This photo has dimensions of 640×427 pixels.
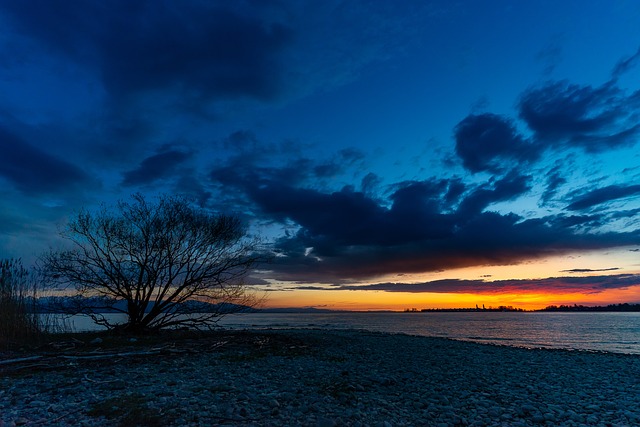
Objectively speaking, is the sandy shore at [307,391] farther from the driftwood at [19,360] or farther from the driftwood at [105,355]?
the driftwood at [19,360]

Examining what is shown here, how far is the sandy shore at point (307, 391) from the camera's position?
831cm

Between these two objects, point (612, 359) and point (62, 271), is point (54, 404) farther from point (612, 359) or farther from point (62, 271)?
point (612, 359)

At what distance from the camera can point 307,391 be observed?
10.6 metres

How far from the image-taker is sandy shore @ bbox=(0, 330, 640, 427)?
831cm

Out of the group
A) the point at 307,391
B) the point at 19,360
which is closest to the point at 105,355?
the point at 19,360

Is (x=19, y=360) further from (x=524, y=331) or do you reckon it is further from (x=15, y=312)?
(x=524, y=331)

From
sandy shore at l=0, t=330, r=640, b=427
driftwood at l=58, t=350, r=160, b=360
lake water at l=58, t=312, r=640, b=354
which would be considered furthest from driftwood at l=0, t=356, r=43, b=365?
lake water at l=58, t=312, r=640, b=354

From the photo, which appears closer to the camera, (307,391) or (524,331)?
(307,391)

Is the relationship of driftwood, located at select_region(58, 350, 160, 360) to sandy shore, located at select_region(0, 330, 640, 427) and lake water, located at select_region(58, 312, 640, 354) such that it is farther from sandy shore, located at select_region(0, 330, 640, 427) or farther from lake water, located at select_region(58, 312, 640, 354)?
lake water, located at select_region(58, 312, 640, 354)

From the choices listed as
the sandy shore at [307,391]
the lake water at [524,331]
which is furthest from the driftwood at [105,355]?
the lake water at [524,331]

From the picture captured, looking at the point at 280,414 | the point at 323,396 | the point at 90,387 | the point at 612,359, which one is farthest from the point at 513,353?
the point at 90,387

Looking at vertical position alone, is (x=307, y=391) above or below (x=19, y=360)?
below

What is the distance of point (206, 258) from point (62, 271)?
8939 mm

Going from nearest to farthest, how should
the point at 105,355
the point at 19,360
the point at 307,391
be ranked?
the point at 307,391 → the point at 19,360 → the point at 105,355
